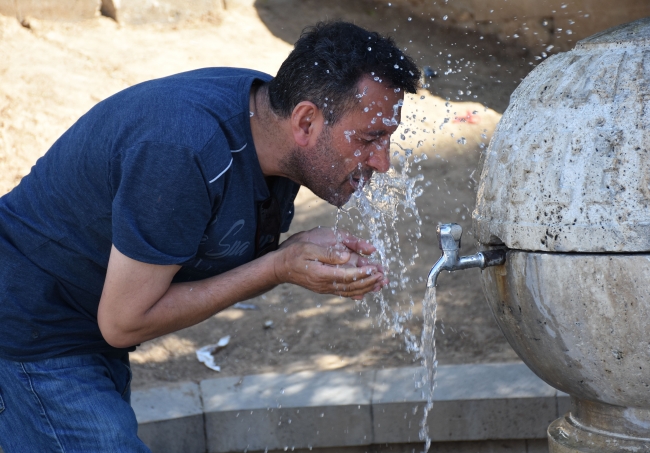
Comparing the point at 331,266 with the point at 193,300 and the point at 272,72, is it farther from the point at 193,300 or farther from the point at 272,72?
the point at 272,72

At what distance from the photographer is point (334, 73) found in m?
2.12

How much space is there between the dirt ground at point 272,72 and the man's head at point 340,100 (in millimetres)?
1165

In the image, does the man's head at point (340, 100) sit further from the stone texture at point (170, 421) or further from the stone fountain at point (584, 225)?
the stone texture at point (170, 421)

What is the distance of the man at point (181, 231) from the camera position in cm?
199


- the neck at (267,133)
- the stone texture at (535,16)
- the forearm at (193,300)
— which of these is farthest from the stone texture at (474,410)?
the stone texture at (535,16)

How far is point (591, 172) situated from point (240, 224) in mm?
931

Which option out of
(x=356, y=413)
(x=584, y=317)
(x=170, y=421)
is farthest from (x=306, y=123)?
(x=170, y=421)

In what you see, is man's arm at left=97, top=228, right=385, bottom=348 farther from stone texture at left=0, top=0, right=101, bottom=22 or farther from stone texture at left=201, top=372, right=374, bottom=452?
stone texture at left=0, top=0, right=101, bottom=22

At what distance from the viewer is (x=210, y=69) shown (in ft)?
7.64

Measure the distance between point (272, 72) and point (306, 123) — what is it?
467 cm

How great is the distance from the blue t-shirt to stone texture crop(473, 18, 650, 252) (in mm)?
697

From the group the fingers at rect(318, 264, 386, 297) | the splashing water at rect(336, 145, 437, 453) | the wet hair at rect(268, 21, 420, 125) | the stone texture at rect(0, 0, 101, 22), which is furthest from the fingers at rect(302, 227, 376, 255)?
the stone texture at rect(0, 0, 101, 22)

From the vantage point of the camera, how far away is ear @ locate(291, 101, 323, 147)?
6.94 feet

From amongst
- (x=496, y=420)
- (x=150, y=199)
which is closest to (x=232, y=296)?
(x=150, y=199)
